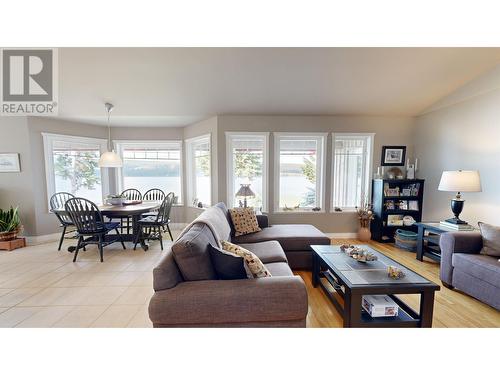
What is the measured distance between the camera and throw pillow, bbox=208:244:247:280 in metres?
1.51

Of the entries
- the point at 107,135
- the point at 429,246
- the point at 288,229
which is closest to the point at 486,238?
the point at 429,246

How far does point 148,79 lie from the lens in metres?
3.12

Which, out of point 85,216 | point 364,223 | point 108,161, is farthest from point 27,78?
point 364,223

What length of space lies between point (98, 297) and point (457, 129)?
528cm

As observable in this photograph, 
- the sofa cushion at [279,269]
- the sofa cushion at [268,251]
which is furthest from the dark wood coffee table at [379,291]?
the sofa cushion at [268,251]

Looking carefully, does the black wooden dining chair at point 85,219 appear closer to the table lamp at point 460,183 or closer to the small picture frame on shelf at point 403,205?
the table lamp at point 460,183

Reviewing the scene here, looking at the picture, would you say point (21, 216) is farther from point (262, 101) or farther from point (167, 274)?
point (262, 101)

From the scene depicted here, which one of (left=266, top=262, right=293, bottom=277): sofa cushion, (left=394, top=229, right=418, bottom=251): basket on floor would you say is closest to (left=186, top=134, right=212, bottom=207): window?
(left=266, top=262, right=293, bottom=277): sofa cushion

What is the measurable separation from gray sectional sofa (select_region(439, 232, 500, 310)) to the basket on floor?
114 centimetres

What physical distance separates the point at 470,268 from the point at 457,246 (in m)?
0.27

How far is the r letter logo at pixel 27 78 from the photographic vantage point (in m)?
2.43

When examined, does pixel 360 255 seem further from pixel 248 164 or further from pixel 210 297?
pixel 248 164

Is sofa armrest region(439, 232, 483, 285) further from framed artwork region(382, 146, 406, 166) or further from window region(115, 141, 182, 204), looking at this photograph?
window region(115, 141, 182, 204)

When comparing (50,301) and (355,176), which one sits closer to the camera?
(50,301)
